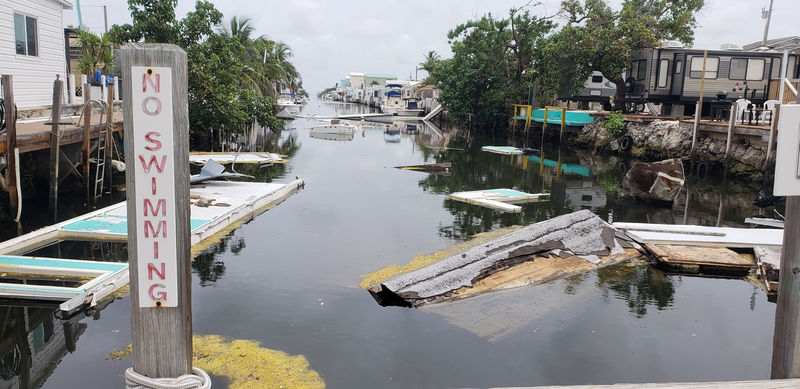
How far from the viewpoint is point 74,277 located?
8.62 metres

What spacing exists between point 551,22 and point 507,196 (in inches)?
1223

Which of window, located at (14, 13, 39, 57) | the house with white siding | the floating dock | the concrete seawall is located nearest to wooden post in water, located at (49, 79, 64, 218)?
the floating dock

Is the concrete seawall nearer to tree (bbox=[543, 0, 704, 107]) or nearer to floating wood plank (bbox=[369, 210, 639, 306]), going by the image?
tree (bbox=[543, 0, 704, 107])

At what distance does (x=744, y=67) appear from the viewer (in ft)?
98.6

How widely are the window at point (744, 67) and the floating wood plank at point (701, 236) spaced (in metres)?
20.8

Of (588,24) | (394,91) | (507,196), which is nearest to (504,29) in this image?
(588,24)

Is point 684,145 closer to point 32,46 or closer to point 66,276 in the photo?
point 66,276

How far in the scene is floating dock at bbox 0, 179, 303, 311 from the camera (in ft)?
25.5

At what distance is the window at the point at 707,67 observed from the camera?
1180 inches

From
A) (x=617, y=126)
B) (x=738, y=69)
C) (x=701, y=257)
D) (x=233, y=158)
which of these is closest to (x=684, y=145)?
(x=617, y=126)

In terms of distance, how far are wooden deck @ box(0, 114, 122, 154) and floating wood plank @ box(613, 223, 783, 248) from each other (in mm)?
12406

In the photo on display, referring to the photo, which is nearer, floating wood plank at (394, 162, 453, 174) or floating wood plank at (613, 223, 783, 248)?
floating wood plank at (613, 223, 783, 248)

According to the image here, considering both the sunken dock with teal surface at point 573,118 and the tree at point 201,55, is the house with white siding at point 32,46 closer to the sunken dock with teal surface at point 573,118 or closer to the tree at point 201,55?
the tree at point 201,55

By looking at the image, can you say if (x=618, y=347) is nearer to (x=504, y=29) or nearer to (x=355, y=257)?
(x=355, y=257)
